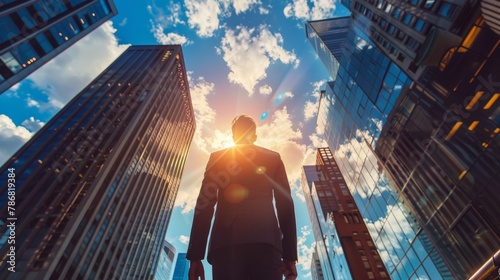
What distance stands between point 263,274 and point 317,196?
6751cm

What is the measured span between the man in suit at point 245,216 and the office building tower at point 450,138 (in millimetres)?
14103

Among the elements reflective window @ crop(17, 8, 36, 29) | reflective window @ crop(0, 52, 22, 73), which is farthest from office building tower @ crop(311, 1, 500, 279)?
reflective window @ crop(17, 8, 36, 29)

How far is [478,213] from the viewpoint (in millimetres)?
11867

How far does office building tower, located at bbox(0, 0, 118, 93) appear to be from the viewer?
1011 inches

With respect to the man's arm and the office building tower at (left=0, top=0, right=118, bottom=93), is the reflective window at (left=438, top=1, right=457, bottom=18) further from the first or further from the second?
the office building tower at (left=0, top=0, right=118, bottom=93)

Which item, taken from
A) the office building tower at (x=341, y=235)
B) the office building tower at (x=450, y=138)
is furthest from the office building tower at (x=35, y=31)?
the office building tower at (x=341, y=235)

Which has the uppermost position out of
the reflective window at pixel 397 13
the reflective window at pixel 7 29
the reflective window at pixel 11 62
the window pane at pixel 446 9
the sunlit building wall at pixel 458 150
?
the reflective window at pixel 7 29

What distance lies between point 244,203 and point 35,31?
1610 inches

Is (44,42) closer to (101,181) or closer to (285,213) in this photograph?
(101,181)

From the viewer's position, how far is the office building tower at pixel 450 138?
37.1 feet

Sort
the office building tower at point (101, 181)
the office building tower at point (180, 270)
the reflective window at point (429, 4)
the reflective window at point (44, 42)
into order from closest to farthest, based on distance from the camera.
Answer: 1. the reflective window at point (429, 4)
2. the office building tower at point (101, 181)
3. the reflective window at point (44, 42)
4. the office building tower at point (180, 270)

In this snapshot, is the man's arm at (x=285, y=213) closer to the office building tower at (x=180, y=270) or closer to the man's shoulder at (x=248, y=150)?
the man's shoulder at (x=248, y=150)

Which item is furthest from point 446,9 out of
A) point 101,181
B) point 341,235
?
point 341,235

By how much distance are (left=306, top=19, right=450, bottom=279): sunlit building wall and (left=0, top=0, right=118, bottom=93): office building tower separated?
129ft
